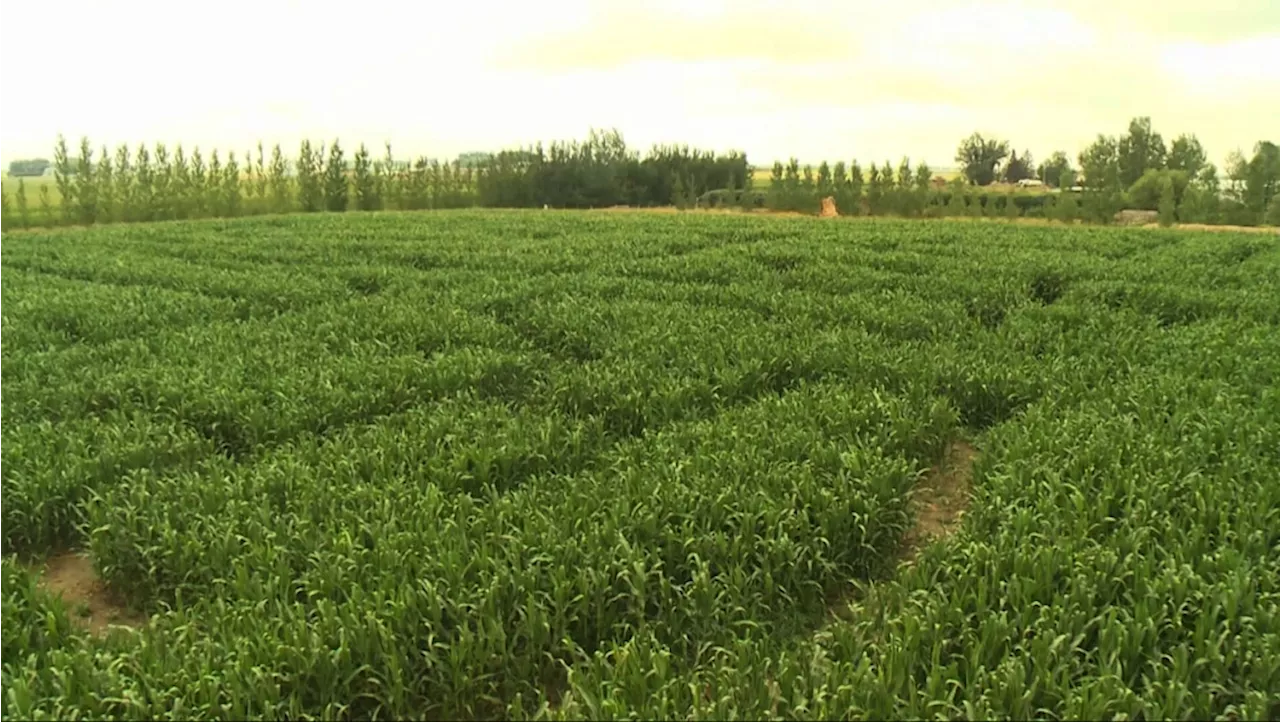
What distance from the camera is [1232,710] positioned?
3.20 meters

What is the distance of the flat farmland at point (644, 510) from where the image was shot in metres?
3.55

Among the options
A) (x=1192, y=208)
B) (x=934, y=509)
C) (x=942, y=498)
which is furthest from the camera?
(x=1192, y=208)

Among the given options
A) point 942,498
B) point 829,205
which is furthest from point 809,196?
Result: point 942,498

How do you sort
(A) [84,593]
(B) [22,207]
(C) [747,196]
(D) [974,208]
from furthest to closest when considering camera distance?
(C) [747,196]
(D) [974,208]
(B) [22,207]
(A) [84,593]

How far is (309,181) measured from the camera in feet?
138

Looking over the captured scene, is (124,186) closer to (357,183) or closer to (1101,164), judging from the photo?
(357,183)

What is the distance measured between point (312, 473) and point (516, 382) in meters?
3.03

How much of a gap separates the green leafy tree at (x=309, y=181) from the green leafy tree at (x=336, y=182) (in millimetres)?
348

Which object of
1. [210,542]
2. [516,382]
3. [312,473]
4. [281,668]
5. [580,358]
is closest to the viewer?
[281,668]

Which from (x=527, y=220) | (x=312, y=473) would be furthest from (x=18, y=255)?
(x=312, y=473)

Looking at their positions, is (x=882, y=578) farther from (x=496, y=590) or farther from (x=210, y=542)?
(x=210, y=542)

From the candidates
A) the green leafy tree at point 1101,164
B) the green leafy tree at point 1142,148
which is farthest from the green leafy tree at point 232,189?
the green leafy tree at point 1142,148

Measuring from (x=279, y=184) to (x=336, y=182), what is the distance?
247cm

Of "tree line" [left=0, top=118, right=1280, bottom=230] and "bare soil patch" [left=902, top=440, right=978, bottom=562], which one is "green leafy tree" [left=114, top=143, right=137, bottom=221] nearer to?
"tree line" [left=0, top=118, right=1280, bottom=230]
